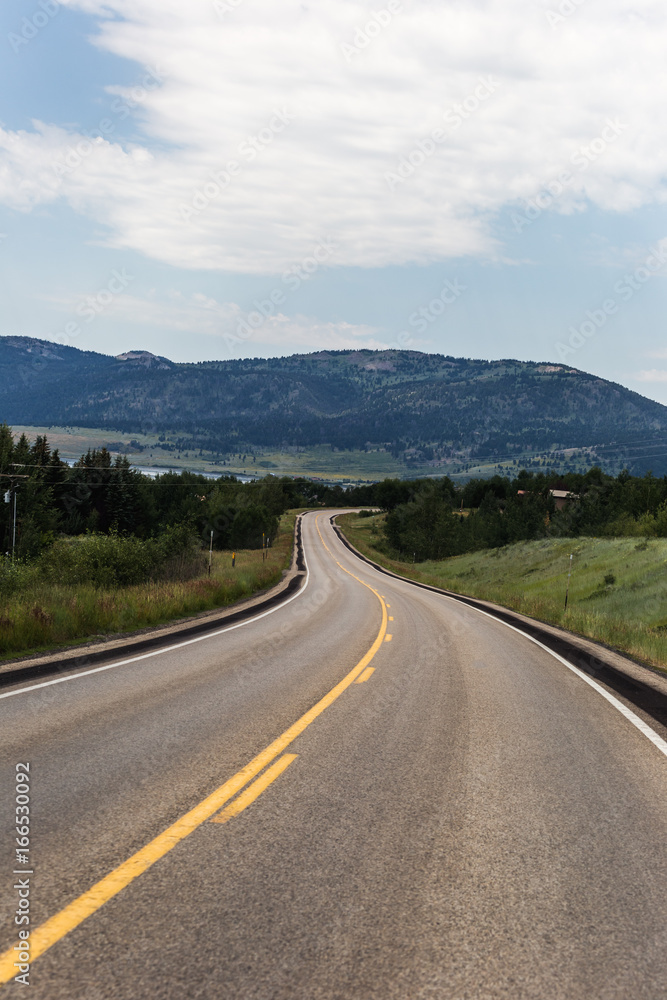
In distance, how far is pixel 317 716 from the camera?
25.1 ft

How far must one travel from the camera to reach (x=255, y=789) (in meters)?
5.20

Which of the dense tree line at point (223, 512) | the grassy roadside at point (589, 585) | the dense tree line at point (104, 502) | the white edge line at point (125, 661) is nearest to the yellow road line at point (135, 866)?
the white edge line at point (125, 661)

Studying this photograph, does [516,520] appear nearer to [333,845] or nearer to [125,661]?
[125,661]

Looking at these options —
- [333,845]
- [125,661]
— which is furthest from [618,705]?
[125,661]

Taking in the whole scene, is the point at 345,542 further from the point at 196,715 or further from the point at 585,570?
the point at 196,715

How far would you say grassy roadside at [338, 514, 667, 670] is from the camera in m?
18.5

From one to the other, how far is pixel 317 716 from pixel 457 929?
4.36m

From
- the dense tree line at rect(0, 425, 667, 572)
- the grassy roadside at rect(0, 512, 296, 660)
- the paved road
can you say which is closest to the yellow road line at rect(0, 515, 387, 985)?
the paved road

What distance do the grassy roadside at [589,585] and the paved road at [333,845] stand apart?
Result: 26.6 ft

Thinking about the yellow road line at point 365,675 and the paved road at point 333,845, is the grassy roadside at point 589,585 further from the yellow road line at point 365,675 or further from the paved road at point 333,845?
the paved road at point 333,845

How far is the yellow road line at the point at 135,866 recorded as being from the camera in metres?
3.08

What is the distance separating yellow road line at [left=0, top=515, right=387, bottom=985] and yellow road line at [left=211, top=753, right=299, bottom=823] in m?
0.07

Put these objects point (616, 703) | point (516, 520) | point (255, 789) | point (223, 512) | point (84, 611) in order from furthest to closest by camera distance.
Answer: point (223, 512) < point (516, 520) < point (84, 611) < point (616, 703) < point (255, 789)

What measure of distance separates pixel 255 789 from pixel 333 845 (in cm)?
110
